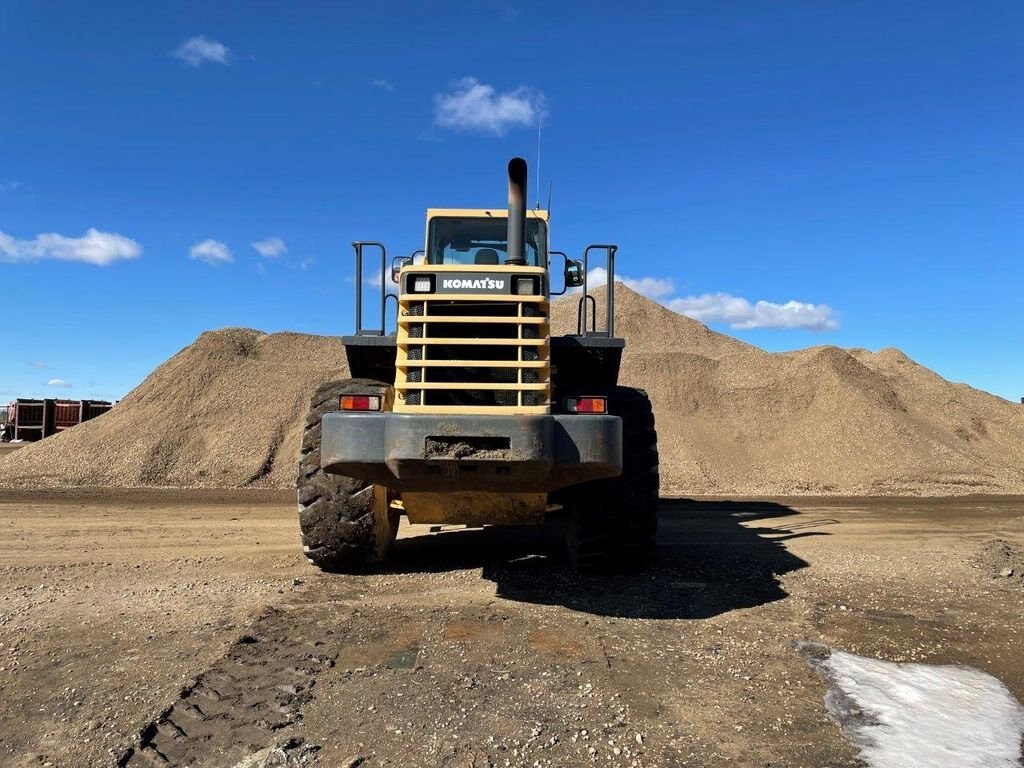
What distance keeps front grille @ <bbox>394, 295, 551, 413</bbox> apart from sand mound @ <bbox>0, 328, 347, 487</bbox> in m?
12.7

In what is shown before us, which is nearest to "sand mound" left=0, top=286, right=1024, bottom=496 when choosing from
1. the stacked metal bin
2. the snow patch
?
the stacked metal bin

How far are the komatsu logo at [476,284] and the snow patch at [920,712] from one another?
130 inches

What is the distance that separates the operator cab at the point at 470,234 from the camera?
7312mm

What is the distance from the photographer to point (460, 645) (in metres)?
4.82

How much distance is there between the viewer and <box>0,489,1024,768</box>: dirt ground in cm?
348

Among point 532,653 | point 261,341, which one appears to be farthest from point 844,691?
point 261,341

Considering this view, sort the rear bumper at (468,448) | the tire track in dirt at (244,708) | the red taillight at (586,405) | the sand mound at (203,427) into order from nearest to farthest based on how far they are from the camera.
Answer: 1. the tire track in dirt at (244,708)
2. the rear bumper at (468,448)
3. the red taillight at (586,405)
4. the sand mound at (203,427)

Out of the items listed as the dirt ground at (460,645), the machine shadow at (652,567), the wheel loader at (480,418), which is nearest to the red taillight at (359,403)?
the wheel loader at (480,418)

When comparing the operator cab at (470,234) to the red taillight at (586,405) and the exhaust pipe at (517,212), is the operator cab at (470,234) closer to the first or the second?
the exhaust pipe at (517,212)

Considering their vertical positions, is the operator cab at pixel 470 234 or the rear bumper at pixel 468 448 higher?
the operator cab at pixel 470 234

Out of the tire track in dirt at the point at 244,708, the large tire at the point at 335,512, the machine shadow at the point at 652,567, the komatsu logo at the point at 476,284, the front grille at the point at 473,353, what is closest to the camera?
the tire track in dirt at the point at 244,708

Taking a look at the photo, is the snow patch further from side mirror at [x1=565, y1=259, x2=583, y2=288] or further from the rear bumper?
side mirror at [x1=565, y1=259, x2=583, y2=288]

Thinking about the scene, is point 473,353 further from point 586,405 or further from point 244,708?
point 244,708

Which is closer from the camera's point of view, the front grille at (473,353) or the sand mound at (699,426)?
the front grille at (473,353)
